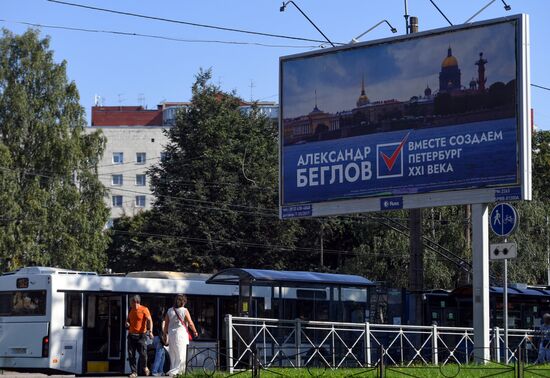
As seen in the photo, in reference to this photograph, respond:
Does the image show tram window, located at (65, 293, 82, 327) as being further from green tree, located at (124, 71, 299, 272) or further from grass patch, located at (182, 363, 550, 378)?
green tree, located at (124, 71, 299, 272)

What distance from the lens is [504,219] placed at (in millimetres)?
19625

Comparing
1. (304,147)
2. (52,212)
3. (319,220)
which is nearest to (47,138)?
(52,212)

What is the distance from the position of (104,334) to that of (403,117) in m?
10.2

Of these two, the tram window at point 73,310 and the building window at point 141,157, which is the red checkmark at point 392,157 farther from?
the building window at point 141,157

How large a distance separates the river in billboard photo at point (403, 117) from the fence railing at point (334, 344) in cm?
305

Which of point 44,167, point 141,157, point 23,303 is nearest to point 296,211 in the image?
point 23,303

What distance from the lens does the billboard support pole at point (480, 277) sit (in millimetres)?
20547

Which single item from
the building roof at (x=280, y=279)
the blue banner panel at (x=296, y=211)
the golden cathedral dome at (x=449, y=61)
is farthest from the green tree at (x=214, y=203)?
the golden cathedral dome at (x=449, y=61)

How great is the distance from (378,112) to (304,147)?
6.57 ft

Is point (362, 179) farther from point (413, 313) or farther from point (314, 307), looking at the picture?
point (413, 313)

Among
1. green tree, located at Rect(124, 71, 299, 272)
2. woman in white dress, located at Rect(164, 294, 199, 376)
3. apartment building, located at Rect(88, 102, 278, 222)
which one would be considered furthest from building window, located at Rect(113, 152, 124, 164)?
woman in white dress, located at Rect(164, 294, 199, 376)

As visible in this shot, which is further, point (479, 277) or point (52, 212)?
point (52, 212)

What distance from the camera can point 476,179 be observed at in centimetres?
2016

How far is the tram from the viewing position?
83.9ft
